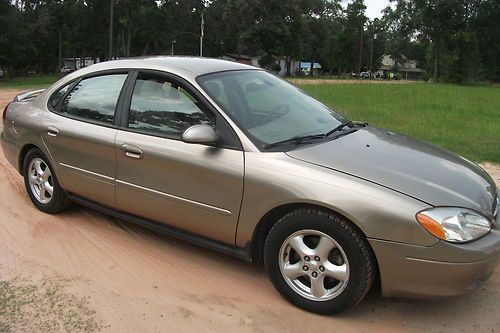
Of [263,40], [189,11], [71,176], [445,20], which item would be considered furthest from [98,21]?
[71,176]

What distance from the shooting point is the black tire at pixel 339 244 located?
314 centimetres

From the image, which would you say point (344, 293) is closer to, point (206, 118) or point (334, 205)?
point (334, 205)

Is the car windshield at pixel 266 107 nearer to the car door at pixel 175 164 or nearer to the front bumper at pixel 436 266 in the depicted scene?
the car door at pixel 175 164

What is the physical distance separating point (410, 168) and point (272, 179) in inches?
36.1

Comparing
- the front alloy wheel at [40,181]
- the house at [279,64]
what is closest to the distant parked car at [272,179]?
the front alloy wheel at [40,181]

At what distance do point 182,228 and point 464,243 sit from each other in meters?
2.00

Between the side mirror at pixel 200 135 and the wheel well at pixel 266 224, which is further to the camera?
the side mirror at pixel 200 135

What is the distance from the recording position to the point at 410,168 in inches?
135

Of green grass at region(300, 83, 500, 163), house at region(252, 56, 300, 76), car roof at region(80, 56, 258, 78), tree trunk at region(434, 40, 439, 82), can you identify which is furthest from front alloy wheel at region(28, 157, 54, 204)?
house at region(252, 56, 300, 76)

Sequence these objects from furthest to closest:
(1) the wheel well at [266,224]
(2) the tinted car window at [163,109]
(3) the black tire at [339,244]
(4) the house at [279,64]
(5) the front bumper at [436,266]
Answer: (4) the house at [279,64]
(2) the tinted car window at [163,109]
(1) the wheel well at [266,224]
(3) the black tire at [339,244]
(5) the front bumper at [436,266]

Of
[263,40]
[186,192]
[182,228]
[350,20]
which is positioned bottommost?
[182,228]

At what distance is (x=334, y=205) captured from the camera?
3139mm

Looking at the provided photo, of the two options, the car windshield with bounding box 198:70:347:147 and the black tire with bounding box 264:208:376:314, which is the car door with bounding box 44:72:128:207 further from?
the black tire with bounding box 264:208:376:314

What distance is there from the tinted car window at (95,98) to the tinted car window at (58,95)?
0.10 metres
